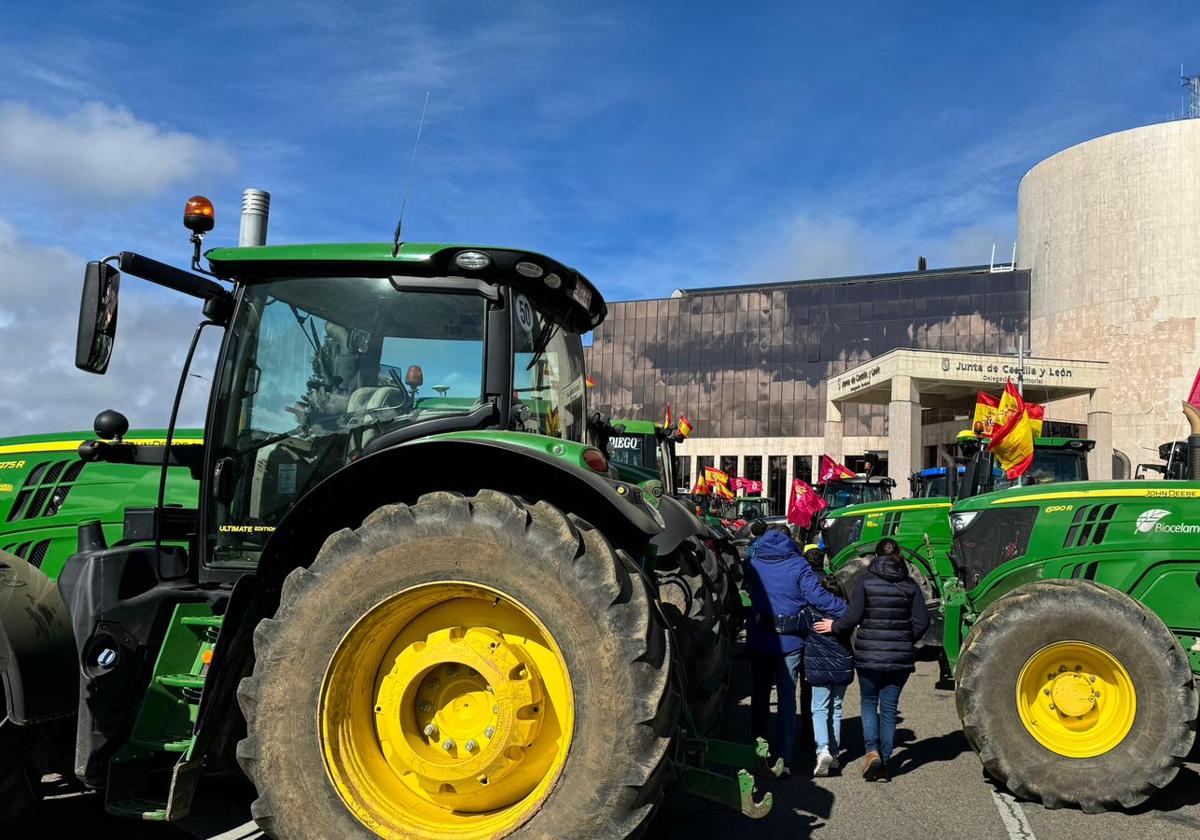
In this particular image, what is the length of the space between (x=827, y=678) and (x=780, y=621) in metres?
0.52

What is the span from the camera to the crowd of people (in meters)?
→ 6.73

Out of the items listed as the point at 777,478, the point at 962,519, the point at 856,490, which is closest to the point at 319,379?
the point at 962,519

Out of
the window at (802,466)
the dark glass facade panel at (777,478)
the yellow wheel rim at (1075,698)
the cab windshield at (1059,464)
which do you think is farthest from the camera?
the dark glass facade panel at (777,478)

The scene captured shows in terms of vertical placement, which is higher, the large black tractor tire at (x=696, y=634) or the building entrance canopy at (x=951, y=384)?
the building entrance canopy at (x=951, y=384)

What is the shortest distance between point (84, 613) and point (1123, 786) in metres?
5.82

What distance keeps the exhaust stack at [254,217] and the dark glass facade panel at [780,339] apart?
53.6 metres

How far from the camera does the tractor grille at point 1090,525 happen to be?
678 centimetres

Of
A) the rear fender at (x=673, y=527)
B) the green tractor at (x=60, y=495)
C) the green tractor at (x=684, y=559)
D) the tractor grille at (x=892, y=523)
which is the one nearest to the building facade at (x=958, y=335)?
the green tractor at (x=684, y=559)

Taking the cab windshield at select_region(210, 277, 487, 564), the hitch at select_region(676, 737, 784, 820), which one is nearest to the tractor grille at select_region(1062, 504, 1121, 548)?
the hitch at select_region(676, 737, 784, 820)

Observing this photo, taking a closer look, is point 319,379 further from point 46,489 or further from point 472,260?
point 46,489

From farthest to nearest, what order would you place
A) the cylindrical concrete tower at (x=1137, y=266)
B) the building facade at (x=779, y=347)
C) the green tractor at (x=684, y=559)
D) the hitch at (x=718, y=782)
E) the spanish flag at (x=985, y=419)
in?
1. the building facade at (x=779, y=347)
2. the cylindrical concrete tower at (x=1137, y=266)
3. the spanish flag at (x=985, y=419)
4. the green tractor at (x=684, y=559)
5. the hitch at (x=718, y=782)

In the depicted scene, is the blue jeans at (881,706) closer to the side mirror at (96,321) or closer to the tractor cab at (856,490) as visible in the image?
the side mirror at (96,321)

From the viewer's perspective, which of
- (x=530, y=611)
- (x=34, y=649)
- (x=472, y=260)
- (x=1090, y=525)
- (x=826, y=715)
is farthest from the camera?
(x=1090, y=525)

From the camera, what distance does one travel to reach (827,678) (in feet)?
22.4
